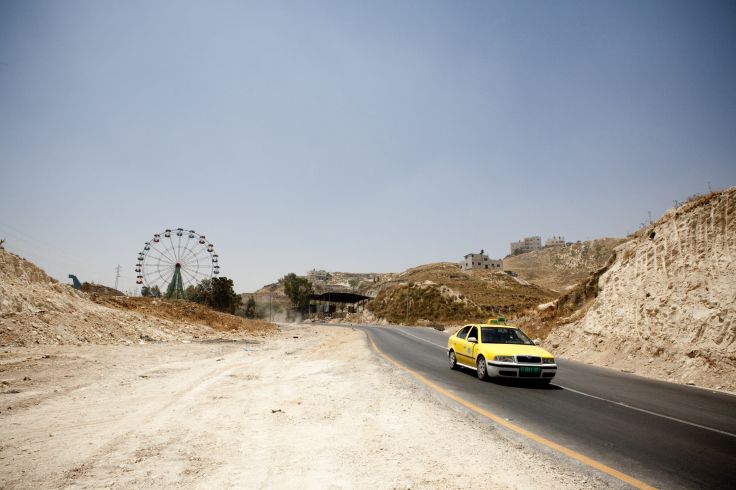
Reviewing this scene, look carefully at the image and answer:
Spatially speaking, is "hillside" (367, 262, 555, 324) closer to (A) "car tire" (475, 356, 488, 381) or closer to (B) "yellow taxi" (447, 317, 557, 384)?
(B) "yellow taxi" (447, 317, 557, 384)

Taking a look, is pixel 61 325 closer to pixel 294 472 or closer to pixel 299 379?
pixel 299 379

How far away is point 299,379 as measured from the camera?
420 inches

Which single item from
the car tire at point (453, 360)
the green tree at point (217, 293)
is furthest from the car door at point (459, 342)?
the green tree at point (217, 293)

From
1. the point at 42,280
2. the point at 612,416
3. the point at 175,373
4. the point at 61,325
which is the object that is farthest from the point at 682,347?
the point at 42,280

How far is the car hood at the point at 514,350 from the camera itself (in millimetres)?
10469

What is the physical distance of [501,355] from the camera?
10.4m

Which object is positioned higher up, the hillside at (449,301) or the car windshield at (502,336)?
the hillside at (449,301)

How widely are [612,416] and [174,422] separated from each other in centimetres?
795

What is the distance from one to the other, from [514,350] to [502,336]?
1.32 metres

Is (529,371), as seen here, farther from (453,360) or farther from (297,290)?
(297,290)

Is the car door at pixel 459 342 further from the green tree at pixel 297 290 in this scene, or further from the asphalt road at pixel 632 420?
the green tree at pixel 297 290

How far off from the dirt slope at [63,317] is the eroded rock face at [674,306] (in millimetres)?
23971

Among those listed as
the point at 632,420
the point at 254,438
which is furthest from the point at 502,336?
the point at 254,438

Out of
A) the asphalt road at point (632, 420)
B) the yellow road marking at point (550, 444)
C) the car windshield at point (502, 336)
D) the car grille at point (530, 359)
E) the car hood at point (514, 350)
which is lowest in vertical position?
the asphalt road at point (632, 420)
